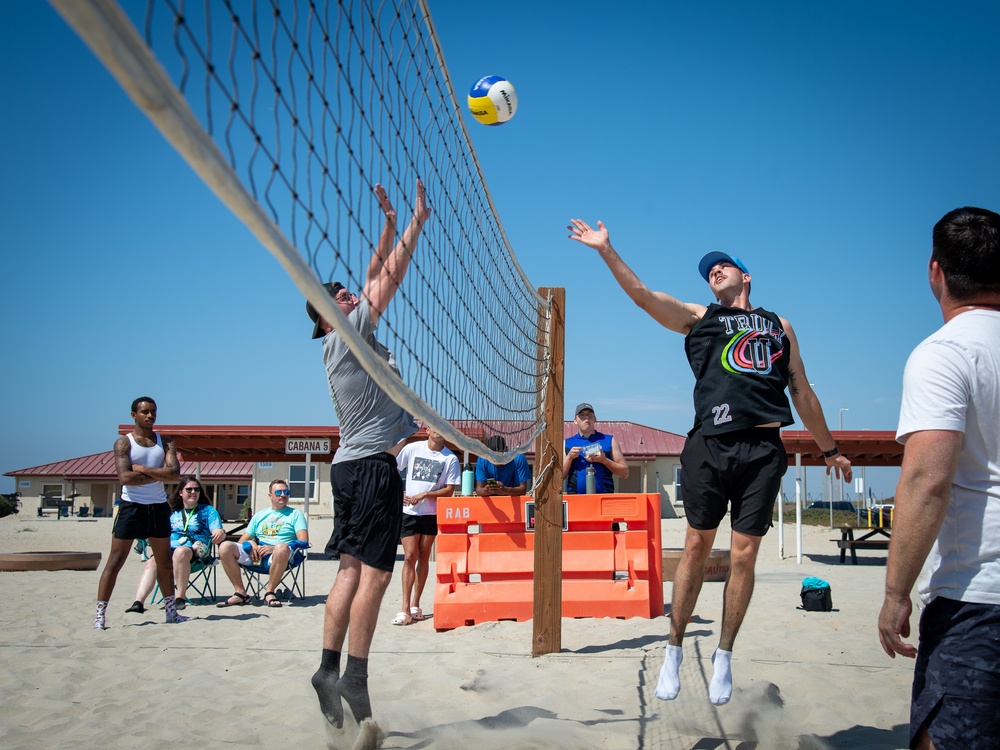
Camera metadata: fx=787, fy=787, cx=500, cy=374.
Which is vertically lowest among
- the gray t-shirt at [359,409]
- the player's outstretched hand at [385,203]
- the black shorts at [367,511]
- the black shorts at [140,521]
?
the black shorts at [140,521]

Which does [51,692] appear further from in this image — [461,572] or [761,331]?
[761,331]

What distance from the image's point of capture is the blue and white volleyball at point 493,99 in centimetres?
439

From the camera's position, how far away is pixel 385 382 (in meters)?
2.33

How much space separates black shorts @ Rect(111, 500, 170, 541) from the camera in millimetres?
5629

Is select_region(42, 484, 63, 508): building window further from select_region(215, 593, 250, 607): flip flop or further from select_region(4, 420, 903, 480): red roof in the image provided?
select_region(215, 593, 250, 607): flip flop

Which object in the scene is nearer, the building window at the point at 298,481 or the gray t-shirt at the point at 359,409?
the gray t-shirt at the point at 359,409

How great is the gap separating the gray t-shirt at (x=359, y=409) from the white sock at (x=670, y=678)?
1462 mm

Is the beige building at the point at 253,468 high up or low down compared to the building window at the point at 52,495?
up

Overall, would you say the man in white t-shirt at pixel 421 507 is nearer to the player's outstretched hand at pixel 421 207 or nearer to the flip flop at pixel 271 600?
the flip flop at pixel 271 600

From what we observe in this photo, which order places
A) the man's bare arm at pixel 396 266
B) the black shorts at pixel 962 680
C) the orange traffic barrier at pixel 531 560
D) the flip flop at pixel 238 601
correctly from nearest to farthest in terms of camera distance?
the black shorts at pixel 962 680 → the man's bare arm at pixel 396 266 → the orange traffic barrier at pixel 531 560 → the flip flop at pixel 238 601

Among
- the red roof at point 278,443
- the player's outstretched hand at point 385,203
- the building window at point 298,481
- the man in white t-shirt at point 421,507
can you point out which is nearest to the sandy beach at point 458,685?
the man in white t-shirt at point 421,507

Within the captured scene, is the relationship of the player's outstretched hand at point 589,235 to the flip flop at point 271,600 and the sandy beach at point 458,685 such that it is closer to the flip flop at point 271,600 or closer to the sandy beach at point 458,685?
the sandy beach at point 458,685

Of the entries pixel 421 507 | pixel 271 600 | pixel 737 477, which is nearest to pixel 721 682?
pixel 737 477

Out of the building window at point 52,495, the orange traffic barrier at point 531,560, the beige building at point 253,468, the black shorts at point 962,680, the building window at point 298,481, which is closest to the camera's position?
the black shorts at point 962,680
